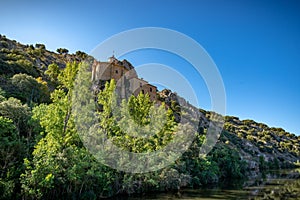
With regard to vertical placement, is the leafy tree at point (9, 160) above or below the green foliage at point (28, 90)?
Answer: below

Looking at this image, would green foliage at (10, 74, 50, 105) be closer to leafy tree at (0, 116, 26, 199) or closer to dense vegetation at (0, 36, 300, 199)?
dense vegetation at (0, 36, 300, 199)

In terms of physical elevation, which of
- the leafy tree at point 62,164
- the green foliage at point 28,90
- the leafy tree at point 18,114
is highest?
the green foliage at point 28,90

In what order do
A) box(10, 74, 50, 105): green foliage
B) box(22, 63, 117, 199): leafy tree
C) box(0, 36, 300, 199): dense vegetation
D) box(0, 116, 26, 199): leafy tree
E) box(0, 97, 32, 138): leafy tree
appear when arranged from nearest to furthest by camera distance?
box(0, 116, 26, 199): leafy tree → box(22, 63, 117, 199): leafy tree → box(0, 36, 300, 199): dense vegetation → box(0, 97, 32, 138): leafy tree → box(10, 74, 50, 105): green foliage

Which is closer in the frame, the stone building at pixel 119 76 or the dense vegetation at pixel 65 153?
the dense vegetation at pixel 65 153

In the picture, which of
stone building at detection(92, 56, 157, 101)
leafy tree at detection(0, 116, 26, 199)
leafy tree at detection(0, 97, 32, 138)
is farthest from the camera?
stone building at detection(92, 56, 157, 101)

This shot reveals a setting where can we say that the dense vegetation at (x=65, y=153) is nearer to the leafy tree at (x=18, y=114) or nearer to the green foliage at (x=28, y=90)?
the leafy tree at (x=18, y=114)

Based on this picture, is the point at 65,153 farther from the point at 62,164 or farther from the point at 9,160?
the point at 9,160

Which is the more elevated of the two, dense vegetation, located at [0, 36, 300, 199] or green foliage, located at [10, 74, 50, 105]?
green foliage, located at [10, 74, 50, 105]

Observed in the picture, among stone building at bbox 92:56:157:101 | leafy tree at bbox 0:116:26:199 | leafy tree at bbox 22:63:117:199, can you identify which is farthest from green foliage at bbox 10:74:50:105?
leafy tree at bbox 0:116:26:199

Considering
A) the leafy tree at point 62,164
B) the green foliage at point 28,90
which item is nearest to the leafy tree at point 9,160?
the leafy tree at point 62,164

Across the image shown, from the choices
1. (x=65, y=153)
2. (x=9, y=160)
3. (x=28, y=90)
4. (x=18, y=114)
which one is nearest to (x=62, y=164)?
(x=65, y=153)

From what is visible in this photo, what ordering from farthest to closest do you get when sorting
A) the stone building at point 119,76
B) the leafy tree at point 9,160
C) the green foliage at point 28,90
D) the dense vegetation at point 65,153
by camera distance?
the stone building at point 119,76
the green foliage at point 28,90
the dense vegetation at point 65,153
the leafy tree at point 9,160

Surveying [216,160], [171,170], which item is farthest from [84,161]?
[216,160]

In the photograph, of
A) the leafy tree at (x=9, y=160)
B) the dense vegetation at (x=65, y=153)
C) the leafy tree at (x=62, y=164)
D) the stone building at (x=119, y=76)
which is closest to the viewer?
the leafy tree at (x=9, y=160)
